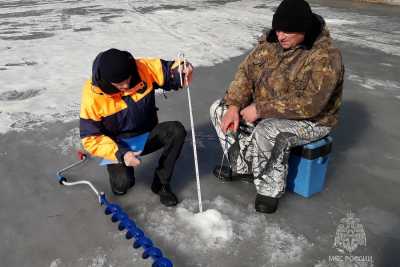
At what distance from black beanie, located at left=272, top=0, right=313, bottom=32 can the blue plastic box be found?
77cm

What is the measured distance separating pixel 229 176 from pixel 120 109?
1.02 m

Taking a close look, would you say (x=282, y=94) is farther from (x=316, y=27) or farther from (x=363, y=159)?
(x=363, y=159)

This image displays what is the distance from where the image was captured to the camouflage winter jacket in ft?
8.00

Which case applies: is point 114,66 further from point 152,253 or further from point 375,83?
point 375,83

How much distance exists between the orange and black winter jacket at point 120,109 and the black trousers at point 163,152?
14 centimetres

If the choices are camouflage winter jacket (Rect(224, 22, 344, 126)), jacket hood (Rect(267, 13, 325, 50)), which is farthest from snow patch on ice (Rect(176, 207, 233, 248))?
jacket hood (Rect(267, 13, 325, 50))

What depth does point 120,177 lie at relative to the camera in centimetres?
275

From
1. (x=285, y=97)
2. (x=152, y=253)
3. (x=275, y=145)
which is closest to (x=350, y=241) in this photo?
(x=275, y=145)

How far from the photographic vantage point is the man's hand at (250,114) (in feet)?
8.66

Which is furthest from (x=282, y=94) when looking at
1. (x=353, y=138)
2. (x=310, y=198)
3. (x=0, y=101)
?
(x=0, y=101)

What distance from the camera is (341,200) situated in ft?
9.04

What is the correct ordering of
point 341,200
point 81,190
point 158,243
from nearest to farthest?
point 158,243, point 341,200, point 81,190

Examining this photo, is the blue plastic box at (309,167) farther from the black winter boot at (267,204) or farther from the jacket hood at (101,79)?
the jacket hood at (101,79)

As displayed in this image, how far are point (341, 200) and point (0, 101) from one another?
158 inches
